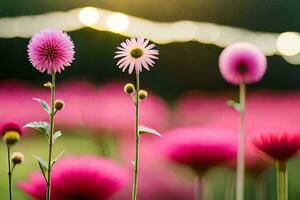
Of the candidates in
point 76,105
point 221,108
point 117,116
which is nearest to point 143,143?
point 117,116

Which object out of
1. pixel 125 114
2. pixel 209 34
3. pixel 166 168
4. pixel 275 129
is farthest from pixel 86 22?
pixel 275 129

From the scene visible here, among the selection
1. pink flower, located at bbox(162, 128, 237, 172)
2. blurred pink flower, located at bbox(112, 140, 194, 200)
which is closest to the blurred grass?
blurred pink flower, located at bbox(112, 140, 194, 200)

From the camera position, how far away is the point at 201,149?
36 centimetres

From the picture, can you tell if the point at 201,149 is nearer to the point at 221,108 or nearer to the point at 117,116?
the point at 117,116

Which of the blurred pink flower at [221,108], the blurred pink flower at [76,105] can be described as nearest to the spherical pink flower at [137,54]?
the blurred pink flower at [221,108]

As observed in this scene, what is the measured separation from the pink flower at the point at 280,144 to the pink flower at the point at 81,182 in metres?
0.07

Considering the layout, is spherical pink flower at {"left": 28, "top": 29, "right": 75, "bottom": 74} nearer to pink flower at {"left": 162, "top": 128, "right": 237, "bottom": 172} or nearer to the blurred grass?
pink flower at {"left": 162, "top": 128, "right": 237, "bottom": 172}

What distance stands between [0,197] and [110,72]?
0.42 metres

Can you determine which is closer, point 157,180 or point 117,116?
point 157,180

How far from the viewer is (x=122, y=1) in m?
0.89

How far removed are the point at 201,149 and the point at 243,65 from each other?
0.05 metres

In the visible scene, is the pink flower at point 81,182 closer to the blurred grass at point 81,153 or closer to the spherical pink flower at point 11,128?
the spherical pink flower at point 11,128

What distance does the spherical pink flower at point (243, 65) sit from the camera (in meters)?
0.37

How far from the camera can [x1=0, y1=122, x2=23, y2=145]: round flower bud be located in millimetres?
305
